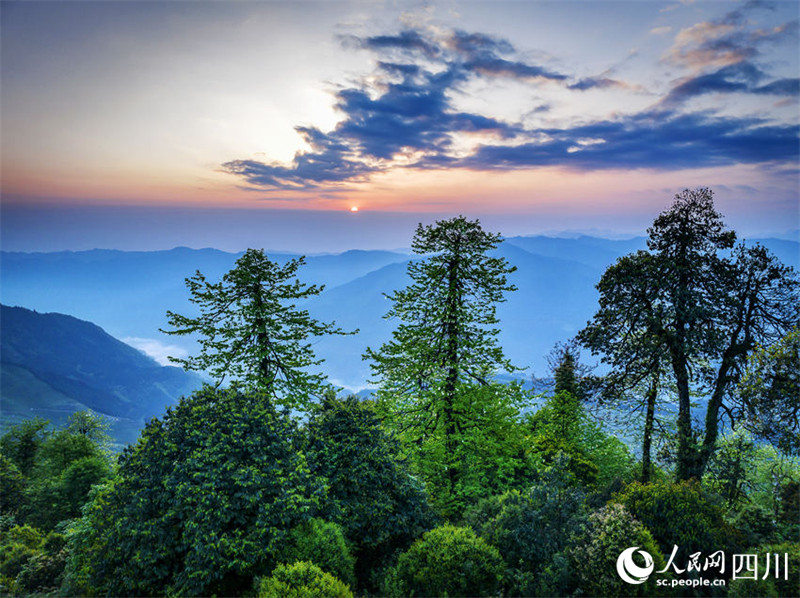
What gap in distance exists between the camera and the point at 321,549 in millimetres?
10680

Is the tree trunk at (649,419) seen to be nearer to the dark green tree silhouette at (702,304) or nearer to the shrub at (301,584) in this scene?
the dark green tree silhouette at (702,304)

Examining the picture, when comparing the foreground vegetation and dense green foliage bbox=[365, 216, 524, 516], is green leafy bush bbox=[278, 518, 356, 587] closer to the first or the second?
the foreground vegetation

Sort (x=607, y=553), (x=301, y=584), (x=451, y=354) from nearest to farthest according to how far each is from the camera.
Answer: (x=301, y=584) → (x=607, y=553) → (x=451, y=354)

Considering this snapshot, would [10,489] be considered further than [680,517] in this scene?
Yes

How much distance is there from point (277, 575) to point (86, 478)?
953 inches

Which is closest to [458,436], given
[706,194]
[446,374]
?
[446,374]

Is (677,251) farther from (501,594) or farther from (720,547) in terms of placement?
(501,594)

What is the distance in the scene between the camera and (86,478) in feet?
85.6

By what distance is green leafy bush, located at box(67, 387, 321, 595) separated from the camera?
10125 millimetres

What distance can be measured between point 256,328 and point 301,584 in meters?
11.2

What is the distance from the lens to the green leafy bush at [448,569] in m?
9.99

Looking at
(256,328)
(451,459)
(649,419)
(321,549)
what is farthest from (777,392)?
(256,328)

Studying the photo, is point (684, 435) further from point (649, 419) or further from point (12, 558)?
point (12, 558)

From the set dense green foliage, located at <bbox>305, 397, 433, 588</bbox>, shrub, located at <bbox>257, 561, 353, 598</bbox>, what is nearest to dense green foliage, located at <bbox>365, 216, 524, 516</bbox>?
dense green foliage, located at <bbox>305, 397, 433, 588</bbox>
